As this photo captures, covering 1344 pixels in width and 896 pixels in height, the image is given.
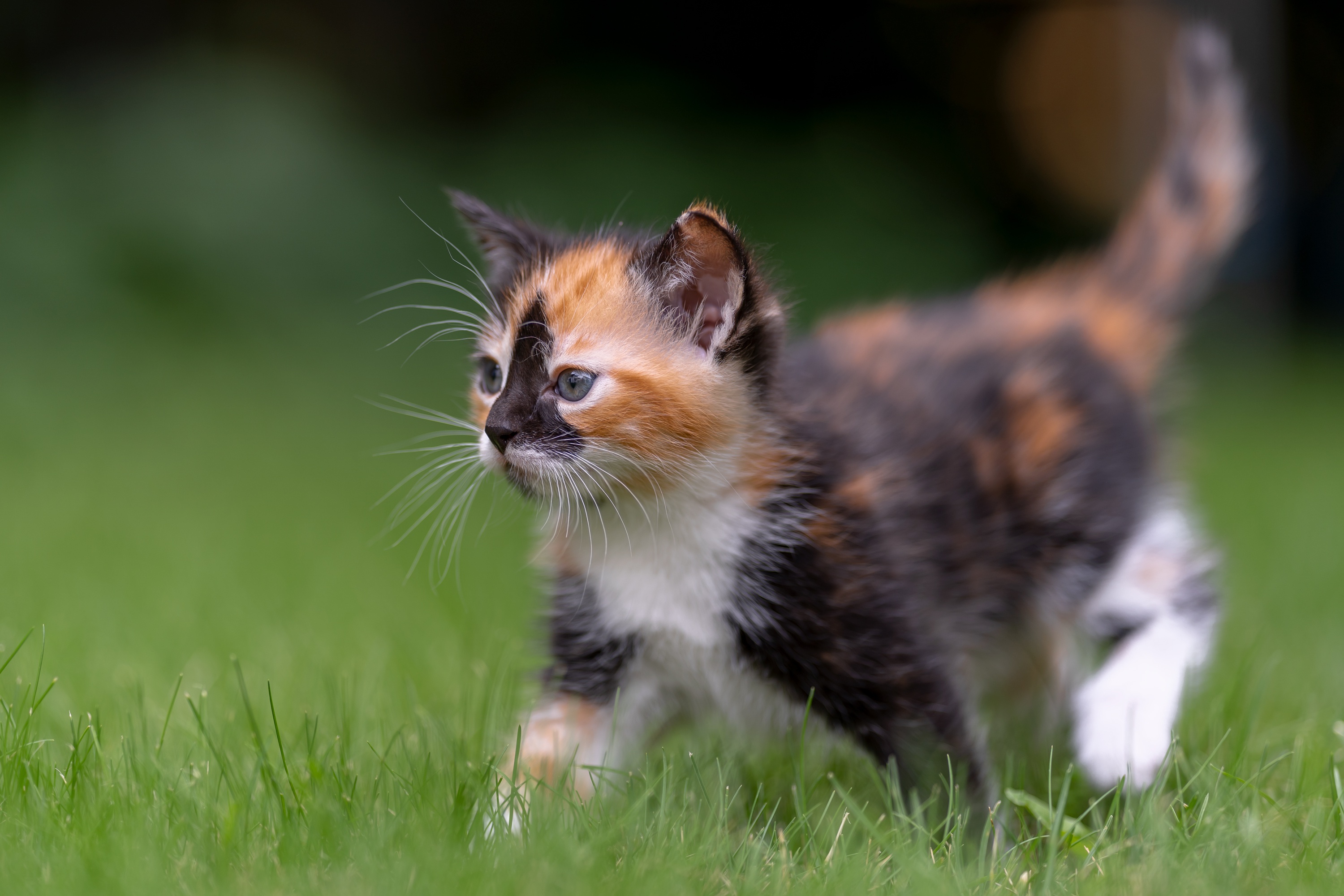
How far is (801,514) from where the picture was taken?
89.9 inches

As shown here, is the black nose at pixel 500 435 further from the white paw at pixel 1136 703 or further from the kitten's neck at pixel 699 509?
the white paw at pixel 1136 703

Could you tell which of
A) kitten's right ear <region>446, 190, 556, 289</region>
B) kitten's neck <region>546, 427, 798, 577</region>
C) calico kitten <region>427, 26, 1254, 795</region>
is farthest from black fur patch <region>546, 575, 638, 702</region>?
kitten's right ear <region>446, 190, 556, 289</region>

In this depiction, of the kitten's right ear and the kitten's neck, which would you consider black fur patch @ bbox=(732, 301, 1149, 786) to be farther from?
the kitten's right ear

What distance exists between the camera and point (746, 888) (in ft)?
5.68

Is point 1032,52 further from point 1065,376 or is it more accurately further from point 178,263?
point 1065,376

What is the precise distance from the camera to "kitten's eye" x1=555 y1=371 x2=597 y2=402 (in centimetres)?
213

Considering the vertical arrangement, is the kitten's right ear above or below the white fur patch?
above

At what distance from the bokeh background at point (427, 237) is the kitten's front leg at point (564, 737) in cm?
28

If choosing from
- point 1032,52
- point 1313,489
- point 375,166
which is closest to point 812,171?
point 1032,52

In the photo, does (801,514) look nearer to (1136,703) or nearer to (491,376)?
(491,376)

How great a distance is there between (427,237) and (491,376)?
6703mm

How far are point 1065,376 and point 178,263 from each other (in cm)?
665

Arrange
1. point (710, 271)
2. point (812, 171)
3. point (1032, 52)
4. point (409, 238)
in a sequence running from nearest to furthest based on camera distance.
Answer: point (710, 271)
point (409, 238)
point (812, 171)
point (1032, 52)

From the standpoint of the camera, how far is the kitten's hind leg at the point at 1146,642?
243 centimetres
